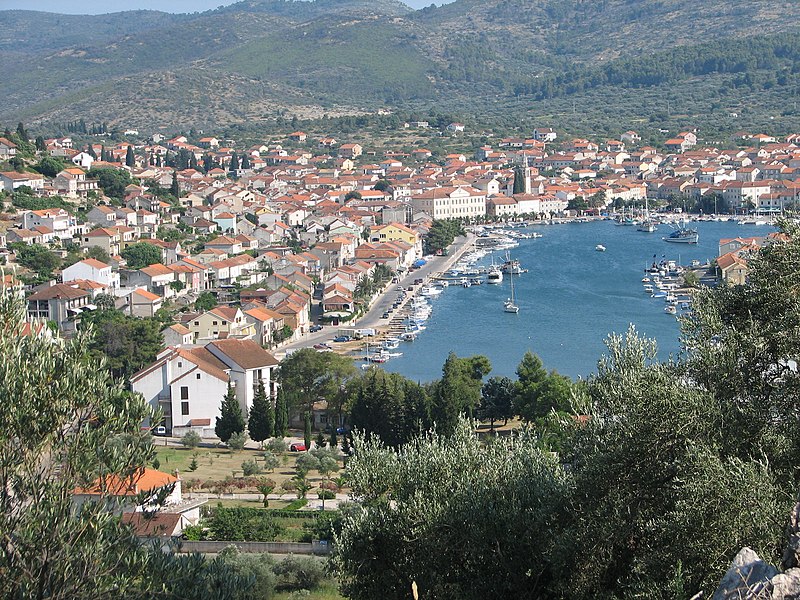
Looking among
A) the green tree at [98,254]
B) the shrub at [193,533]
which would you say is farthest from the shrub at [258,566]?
the green tree at [98,254]

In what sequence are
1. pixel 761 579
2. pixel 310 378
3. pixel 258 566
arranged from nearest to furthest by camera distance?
pixel 761 579 < pixel 258 566 < pixel 310 378

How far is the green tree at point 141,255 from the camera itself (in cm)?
1884

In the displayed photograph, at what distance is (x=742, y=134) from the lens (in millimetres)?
44062

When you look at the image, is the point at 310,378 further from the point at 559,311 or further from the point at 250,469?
the point at 559,311

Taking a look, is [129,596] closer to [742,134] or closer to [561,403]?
[561,403]

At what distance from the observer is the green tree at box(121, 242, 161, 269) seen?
18.8m

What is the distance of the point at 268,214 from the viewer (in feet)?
85.8

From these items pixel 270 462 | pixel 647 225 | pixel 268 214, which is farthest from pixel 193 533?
pixel 647 225

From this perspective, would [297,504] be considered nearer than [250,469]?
Yes

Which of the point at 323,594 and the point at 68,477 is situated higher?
the point at 68,477

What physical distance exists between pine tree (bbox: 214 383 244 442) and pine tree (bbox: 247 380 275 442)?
0.11 m

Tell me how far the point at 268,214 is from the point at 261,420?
1601 cm

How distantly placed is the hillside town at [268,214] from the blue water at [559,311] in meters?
1.60

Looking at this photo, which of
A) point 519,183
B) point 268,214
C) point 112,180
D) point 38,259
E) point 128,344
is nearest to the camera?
point 128,344
